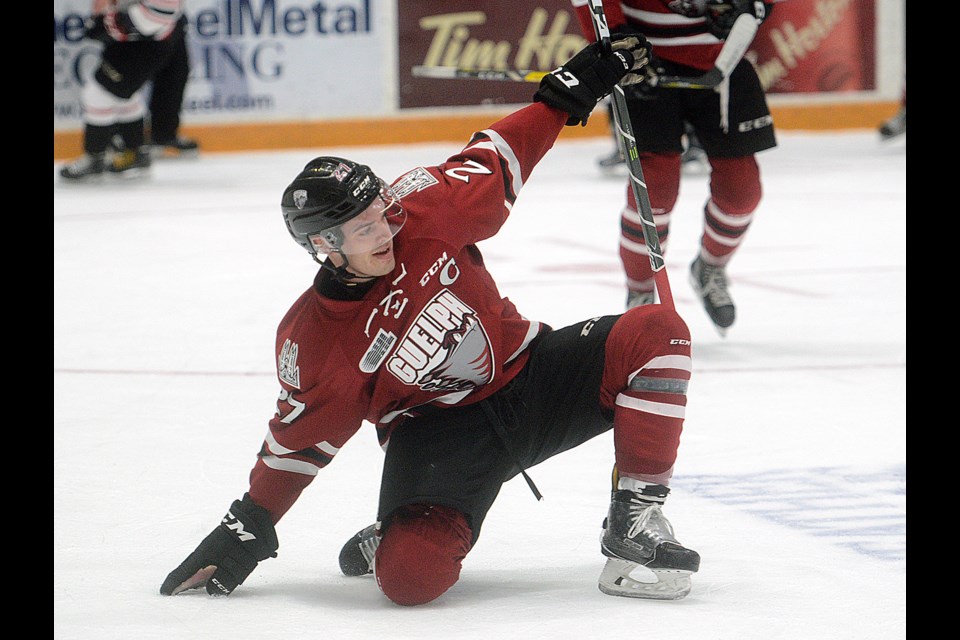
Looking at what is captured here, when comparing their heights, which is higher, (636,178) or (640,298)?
(636,178)

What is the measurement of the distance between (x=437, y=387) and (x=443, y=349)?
0.08 meters

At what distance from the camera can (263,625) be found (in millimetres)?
2068

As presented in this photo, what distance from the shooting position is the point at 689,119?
387 centimetres

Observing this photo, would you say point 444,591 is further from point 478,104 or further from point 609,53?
point 478,104

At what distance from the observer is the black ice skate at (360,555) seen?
7.59 ft

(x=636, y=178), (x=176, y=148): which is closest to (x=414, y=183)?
(x=636, y=178)

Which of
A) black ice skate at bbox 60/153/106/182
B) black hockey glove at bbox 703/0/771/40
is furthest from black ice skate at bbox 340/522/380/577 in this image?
black ice skate at bbox 60/153/106/182

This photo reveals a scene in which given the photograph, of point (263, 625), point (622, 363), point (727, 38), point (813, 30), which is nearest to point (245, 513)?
point (263, 625)

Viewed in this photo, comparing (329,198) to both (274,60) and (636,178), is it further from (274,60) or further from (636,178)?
(274,60)

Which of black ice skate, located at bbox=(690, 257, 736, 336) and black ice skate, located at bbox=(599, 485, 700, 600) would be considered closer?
black ice skate, located at bbox=(599, 485, 700, 600)

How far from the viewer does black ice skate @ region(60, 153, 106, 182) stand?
729 centimetres

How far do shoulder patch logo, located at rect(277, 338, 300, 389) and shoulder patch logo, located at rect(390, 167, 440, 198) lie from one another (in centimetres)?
29

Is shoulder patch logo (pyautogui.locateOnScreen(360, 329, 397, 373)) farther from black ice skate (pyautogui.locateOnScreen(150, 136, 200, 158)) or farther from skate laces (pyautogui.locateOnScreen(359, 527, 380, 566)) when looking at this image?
black ice skate (pyautogui.locateOnScreen(150, 136, 200, 158))

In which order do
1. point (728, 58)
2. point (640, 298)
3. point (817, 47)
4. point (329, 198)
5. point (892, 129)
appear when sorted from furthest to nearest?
point (817, 47) → point (892, 129) → point (640, 298) → point (728, 58) → point (329, 198)
